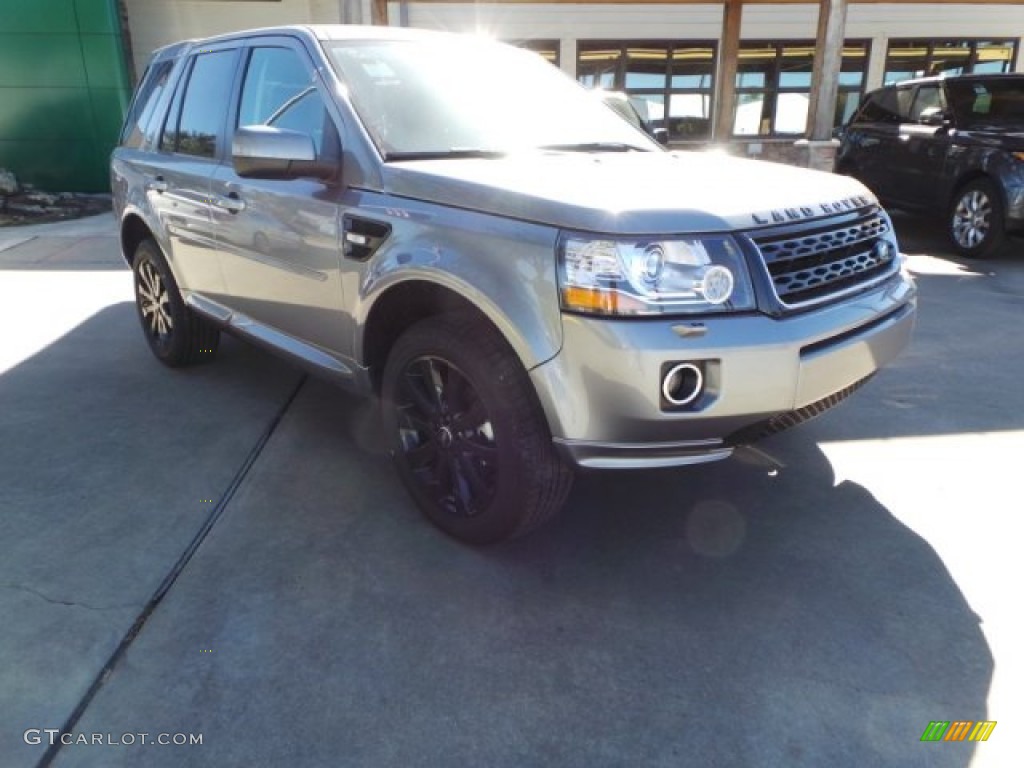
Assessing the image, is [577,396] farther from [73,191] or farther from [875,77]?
[875,77]

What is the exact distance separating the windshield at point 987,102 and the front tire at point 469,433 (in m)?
7.63

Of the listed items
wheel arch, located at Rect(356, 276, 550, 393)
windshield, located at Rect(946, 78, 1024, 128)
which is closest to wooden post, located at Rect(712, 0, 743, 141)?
windshield, located at Rect(946, 78, 1024, 128)

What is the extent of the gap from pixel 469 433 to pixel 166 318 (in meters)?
2.83

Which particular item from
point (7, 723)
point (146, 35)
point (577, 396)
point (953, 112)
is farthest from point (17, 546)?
point (146, 35)

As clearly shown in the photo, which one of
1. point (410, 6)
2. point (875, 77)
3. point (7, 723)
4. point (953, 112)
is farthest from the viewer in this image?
point (875, 77)

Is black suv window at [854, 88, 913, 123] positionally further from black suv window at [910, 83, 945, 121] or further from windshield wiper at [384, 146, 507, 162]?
windshield wiper at [384, 146, 507, 162]

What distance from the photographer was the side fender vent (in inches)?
111

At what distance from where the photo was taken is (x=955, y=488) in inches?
129

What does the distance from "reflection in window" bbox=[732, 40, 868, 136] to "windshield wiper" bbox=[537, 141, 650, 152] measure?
587 inches

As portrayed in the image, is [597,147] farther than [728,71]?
No

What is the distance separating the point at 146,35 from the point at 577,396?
566 inches

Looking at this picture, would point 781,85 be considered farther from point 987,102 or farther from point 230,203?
point 230,203

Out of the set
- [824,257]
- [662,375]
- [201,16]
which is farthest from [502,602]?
[201,16]

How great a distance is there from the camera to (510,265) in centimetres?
240
